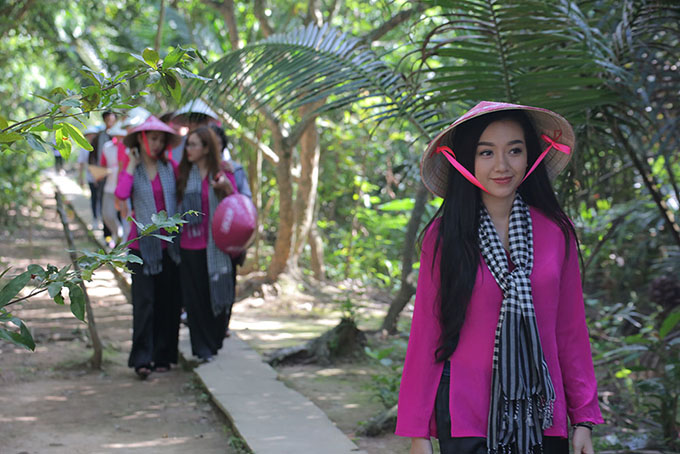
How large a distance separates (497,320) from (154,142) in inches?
163

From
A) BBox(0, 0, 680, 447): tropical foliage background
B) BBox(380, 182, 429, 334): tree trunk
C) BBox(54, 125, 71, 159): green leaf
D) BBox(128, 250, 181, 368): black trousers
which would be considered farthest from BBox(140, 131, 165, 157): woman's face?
BBox(54, 125, 71, 159): green leaf

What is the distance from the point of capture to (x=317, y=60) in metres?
4.28

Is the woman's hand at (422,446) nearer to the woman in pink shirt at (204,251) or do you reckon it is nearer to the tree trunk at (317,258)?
the woman in pink shirt at (204,251)

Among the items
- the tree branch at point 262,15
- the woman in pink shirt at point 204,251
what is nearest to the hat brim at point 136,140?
the woman in pink shirt at point 204,251

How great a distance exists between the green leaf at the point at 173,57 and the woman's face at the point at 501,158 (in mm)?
971

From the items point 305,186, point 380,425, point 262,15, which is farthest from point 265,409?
point 262,15

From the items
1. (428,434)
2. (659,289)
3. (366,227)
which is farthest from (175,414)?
(366,227)

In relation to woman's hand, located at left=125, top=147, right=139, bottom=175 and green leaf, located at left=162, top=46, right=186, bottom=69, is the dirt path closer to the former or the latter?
woman's hand, located at left=125, top=147, right=139, bottom=175

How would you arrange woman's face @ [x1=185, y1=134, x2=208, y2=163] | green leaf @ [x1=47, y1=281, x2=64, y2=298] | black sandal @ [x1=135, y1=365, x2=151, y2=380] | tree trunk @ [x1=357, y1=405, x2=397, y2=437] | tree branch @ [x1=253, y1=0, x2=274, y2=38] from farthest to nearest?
tree branch @ [x1=253, y1=0, x2=274, y2=38] → woman's face @ [x1=185, y1=134, x2=208, y2=163] → black sandal @ [x1=135, y1=365, x2=151, y2=380] → tree trunk @ [x1=357, y1=405, x2=397, y2=437] → green leaf @ [x1=47, y1=281, x2=64, y2=298]

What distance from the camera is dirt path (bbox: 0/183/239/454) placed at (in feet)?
14.4

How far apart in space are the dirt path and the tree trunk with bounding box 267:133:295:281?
2116 millimetres

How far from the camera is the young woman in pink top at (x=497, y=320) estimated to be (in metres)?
2.29

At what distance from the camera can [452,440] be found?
2.33 m

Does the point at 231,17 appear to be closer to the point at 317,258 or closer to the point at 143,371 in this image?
the point at 317,258
